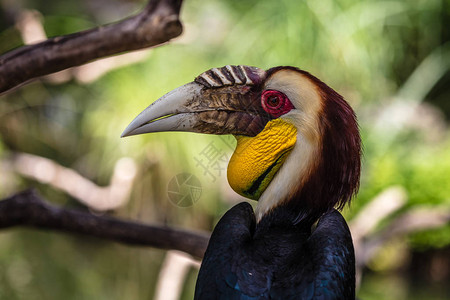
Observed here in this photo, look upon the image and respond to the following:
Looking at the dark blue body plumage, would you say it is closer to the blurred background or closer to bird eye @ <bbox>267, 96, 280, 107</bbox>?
bird eye @ <bbox>267, 96, 280, 107</bbox>

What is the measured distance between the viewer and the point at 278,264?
1.13m

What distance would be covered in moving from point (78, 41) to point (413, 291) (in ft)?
12.4

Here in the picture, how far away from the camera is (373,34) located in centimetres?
587

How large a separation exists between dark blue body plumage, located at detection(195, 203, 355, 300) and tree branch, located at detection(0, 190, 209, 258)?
474 mm

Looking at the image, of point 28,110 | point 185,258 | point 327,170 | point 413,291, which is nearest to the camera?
point 327,170

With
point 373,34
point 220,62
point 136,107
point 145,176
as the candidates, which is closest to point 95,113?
point 136,107

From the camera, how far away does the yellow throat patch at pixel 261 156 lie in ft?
4.13

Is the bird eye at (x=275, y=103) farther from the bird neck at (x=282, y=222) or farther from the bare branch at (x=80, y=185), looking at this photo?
the bare branch at (x=80, y=185)

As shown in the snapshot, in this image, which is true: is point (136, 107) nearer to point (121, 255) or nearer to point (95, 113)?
point (95, 113)

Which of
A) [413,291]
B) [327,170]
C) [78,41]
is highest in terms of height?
[78,41]

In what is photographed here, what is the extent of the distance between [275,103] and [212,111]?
0.14 m

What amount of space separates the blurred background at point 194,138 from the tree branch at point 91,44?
276cm

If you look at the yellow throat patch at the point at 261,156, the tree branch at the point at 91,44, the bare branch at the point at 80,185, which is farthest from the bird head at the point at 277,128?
the bare branch at the point at 80,185

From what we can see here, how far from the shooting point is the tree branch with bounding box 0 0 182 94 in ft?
4.06
